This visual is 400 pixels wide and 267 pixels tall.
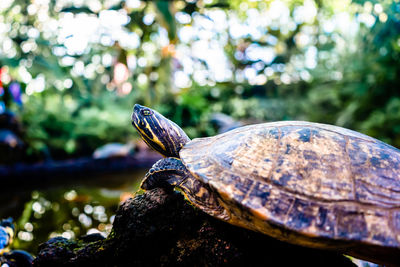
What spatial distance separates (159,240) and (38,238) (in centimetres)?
166

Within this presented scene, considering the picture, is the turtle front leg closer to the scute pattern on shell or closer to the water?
the scute pattern on shell

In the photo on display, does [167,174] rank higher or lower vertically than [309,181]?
lower

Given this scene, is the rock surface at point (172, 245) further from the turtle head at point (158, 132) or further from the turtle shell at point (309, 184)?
the turtle head at point (158, 132)

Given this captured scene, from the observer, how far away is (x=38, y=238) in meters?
2.38

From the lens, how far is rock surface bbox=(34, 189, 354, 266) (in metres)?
1.33

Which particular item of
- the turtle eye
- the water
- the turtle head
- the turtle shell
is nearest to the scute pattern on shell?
the turtle shell

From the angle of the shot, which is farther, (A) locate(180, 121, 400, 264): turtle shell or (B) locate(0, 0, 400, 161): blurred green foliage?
(B) locate(0, 0, 400, 161): blurred green foliage

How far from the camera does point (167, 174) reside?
1.56 metres

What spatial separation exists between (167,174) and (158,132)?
1.02ft

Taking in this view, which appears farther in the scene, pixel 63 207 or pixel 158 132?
pixel 63 207

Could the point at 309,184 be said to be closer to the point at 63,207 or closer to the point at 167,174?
the point at 167,174

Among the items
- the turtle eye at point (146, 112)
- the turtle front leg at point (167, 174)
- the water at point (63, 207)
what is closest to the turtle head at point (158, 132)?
the turtle eye at point (146, 112)

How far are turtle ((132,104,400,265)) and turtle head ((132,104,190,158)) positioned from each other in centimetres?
18

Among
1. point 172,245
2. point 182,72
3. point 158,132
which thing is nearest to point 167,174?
point 158,132
